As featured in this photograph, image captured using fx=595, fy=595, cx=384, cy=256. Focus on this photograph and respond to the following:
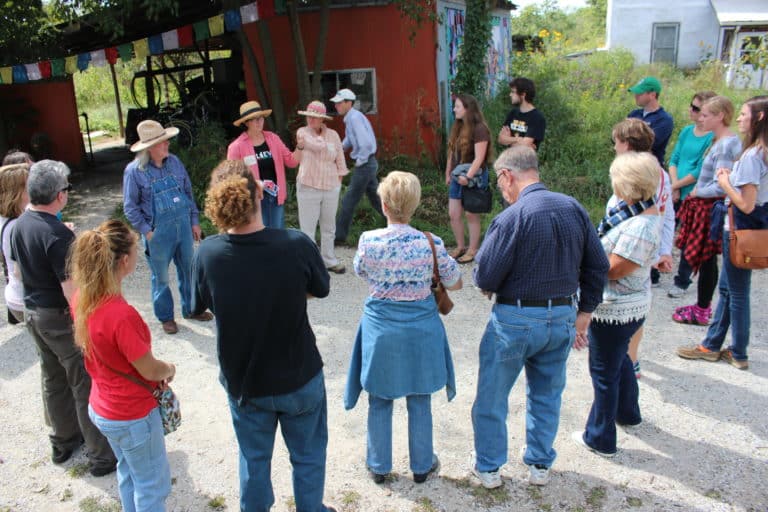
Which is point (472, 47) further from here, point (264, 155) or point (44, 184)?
point (44, 184)

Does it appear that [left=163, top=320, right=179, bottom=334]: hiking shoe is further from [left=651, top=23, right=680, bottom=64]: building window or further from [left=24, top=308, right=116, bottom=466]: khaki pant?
[left=651, top=23, right=680, bottom=64]: building window

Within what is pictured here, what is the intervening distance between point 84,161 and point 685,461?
13.1 metres

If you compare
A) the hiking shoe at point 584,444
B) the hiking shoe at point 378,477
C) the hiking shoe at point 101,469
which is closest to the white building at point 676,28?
the hiking shoe at point 584,444

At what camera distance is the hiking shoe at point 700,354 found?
4.20 meters

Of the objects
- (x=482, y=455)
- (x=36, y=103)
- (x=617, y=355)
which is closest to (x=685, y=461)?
(x=617, y=355)

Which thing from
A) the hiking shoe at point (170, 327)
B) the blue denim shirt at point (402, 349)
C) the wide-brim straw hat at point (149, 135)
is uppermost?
the wide-brim straw hat at point (149, 135)

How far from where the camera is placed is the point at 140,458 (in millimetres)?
2535

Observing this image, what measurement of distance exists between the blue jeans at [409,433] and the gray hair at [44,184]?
1.88 meters

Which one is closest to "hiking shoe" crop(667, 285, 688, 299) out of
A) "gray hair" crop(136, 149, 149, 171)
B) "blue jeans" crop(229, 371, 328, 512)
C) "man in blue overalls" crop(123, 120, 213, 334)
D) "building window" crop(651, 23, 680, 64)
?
"blue jeans" crop(229, 371, 328, 512)

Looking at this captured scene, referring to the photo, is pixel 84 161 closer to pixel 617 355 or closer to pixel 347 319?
pixel 347 319

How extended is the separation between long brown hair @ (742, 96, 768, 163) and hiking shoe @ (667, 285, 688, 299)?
190 cm

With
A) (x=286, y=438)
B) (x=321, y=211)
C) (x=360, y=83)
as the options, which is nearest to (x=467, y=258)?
(x=321, y=211)

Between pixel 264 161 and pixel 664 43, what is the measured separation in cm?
1938

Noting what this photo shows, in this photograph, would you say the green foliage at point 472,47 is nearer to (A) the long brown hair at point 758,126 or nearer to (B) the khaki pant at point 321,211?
(B) the khaki pant at point 321,211
